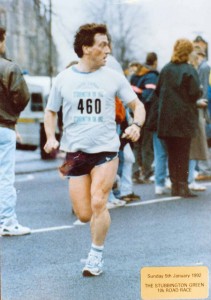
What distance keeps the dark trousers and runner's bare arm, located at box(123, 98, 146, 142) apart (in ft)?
6.00

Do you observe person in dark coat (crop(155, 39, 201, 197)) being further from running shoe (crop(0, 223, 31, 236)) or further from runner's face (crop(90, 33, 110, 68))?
runner's face (crop(90, 33, 110, 68))

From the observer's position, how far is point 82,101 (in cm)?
576

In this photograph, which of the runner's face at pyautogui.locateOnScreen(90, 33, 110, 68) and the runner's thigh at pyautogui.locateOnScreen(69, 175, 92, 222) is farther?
the runner's thigh at pyautogui.locateOnScreen(69, 175, 92, 222)

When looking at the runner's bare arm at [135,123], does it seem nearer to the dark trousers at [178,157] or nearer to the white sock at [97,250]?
the white sock at [97,250]

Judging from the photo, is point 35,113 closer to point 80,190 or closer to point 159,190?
point 80,190

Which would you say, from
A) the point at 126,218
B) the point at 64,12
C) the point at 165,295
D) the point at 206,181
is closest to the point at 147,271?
the point at 165,295

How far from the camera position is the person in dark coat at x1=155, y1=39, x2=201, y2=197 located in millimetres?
7648

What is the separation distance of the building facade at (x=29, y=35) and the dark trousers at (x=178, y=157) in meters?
1.63

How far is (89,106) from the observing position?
5762mm

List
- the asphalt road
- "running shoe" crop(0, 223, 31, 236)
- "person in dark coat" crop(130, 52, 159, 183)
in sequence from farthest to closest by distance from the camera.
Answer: "person in dark coat" crop(130, 52, 159, 183)
"running shoe" crop(0, 223, 31, 236)
the asphalt road
